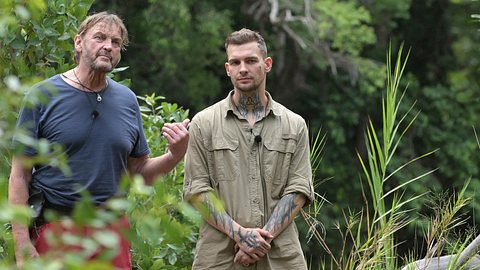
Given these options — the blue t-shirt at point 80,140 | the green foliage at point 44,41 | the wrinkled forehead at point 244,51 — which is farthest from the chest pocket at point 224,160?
the green foliage at point 44,41

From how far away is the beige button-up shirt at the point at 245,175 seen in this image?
4.21 meters

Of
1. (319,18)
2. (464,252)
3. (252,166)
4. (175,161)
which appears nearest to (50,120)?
(175,161)

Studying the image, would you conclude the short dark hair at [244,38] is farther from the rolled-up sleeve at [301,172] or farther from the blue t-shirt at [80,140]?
the blue t-shirt at [80,140]

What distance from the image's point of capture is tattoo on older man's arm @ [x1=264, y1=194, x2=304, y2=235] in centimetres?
418

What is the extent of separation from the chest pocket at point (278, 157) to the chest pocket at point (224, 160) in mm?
117

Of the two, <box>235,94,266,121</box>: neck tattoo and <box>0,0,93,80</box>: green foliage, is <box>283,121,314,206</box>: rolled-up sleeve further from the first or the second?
<box>0,0,93,80</box>: green foliage

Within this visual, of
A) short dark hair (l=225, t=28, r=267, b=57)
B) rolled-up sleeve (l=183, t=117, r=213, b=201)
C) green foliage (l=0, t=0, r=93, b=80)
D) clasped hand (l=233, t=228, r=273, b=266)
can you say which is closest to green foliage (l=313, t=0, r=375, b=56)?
green foliage (l=0, t=0, r=93, b=80)

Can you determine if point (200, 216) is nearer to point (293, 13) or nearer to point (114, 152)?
point (114, 152)

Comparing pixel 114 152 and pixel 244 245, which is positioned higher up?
pixel 114 152

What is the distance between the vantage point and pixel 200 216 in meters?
1.73

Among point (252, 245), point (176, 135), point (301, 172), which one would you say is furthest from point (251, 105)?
point (176, 135)

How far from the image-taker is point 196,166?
4.24 metres

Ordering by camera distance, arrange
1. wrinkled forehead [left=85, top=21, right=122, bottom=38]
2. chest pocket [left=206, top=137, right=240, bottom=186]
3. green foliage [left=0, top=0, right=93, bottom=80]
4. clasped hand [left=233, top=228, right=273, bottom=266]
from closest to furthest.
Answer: wrinkled forehead [left=85, top=21, right=122, bottom=38] < clasped hand [left=233, top=228, right=273, bottom=266] < chest pocket [left=206, top=137, right=240, bottom=186] < green foliage [left=0, top=0, right=93, bottom=80]

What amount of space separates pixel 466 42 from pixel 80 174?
13899 millimetres
